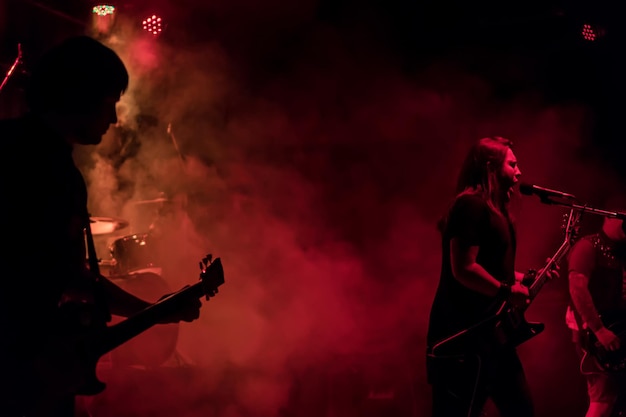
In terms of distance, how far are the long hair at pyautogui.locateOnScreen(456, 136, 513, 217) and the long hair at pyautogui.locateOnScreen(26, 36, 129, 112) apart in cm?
202

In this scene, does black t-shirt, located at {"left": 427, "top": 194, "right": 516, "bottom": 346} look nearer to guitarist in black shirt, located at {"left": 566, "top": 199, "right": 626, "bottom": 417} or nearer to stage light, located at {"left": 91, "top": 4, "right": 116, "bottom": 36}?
guitarist in black shirt, located at {"left": 566, "top": 199, "right": 626, "bottom": 417}

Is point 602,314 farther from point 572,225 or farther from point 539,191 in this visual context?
point 539,191

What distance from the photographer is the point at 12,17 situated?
6.34 metres

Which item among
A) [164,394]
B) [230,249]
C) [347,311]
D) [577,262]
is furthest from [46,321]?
[230,249]

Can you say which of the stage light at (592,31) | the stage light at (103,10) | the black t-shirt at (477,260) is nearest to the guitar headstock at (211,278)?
the black t-shirt at (477,260)

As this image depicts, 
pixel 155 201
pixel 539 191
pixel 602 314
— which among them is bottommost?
pixel 155 201

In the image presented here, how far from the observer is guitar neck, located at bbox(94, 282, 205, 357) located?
2143 millimetres

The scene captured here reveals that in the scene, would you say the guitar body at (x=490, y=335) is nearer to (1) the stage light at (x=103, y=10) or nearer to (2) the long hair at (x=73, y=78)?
(2) the long hair at (x=73, y=78)

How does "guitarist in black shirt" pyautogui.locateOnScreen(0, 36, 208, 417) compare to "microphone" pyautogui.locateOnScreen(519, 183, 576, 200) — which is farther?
"microphone" pyautogui.locateOnScreen(519, 183, 576, 200)

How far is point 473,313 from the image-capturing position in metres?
3.13

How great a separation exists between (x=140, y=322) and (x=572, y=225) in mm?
2689

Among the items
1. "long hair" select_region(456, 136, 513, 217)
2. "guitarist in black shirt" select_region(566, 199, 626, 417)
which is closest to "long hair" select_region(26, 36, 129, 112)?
"long hair" select_region(456, 136, 513, 217)

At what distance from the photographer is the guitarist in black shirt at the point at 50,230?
1879 millimetres

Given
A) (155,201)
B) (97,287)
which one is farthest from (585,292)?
(155,201)
